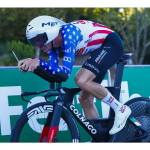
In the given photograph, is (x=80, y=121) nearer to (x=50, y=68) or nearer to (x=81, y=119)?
(x=81, y=119)

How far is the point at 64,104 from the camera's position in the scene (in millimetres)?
2684

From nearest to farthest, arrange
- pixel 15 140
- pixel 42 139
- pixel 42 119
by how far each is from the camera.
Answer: pixel 15 140 → pixel 42 139 → pixel 42 119

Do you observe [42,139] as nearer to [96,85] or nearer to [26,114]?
→ [26,114]

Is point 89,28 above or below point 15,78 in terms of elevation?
above

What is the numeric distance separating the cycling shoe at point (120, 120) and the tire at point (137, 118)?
0.16 metres

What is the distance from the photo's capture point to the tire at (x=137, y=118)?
3.02 metres

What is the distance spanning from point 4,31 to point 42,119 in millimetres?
14228

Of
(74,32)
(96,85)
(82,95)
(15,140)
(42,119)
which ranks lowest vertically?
(42,119)

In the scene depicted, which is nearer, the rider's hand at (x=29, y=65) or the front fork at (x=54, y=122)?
the rider's hand at (x=29, y=65)

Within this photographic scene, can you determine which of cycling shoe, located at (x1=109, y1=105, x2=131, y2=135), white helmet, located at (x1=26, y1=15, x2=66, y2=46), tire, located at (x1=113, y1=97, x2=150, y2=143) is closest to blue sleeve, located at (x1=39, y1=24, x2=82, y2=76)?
white helmet, located at (x1=26, y1=15, x2=66, y2=46)

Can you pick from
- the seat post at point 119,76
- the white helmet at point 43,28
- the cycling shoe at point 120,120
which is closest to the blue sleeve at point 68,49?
the white helmet at point 43,28

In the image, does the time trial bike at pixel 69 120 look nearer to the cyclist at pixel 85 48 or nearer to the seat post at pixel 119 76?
the seat post at pixel 119 76

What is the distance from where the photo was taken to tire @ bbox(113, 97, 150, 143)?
302 cm

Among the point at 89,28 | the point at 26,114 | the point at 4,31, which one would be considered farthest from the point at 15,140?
the point at 4,31
